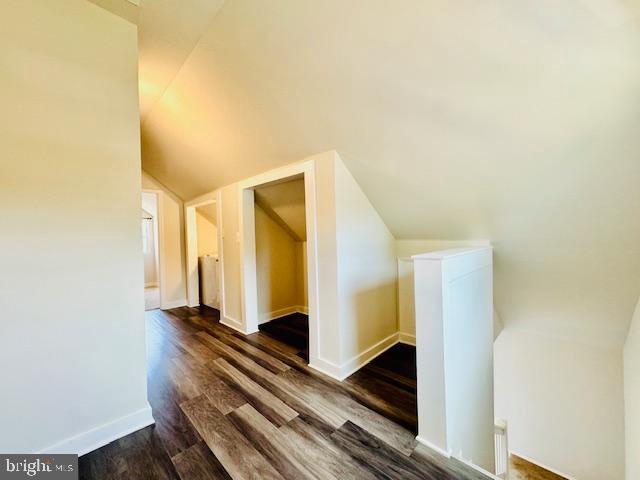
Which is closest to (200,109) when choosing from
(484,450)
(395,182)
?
(395,182)

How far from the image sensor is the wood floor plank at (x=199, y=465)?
1.20 meters

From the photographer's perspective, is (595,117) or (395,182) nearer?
(595,117)

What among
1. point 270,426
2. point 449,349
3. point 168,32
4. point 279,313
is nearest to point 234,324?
point 279,313

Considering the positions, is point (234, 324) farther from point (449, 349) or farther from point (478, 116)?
point (478, 116)

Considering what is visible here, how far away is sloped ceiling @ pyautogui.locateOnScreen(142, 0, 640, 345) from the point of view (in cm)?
102

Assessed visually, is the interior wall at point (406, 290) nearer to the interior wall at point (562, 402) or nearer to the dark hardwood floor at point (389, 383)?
the dark hardwood floor at point (389, 383)

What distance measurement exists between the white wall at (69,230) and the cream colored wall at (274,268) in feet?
6.35

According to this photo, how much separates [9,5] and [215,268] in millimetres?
3460

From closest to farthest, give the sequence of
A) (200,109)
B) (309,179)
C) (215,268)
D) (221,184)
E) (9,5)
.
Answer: (9,5) → (309,179) → (200,109) → (221,184) → (215,268)

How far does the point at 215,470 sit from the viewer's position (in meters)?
1.23

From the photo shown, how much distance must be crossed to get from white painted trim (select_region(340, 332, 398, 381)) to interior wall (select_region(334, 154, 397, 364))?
0.06 ft

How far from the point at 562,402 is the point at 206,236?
5.62m

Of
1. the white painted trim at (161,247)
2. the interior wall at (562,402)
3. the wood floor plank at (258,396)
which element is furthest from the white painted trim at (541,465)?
the white painted trim at (161,247)

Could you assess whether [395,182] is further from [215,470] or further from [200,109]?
[215,470]
